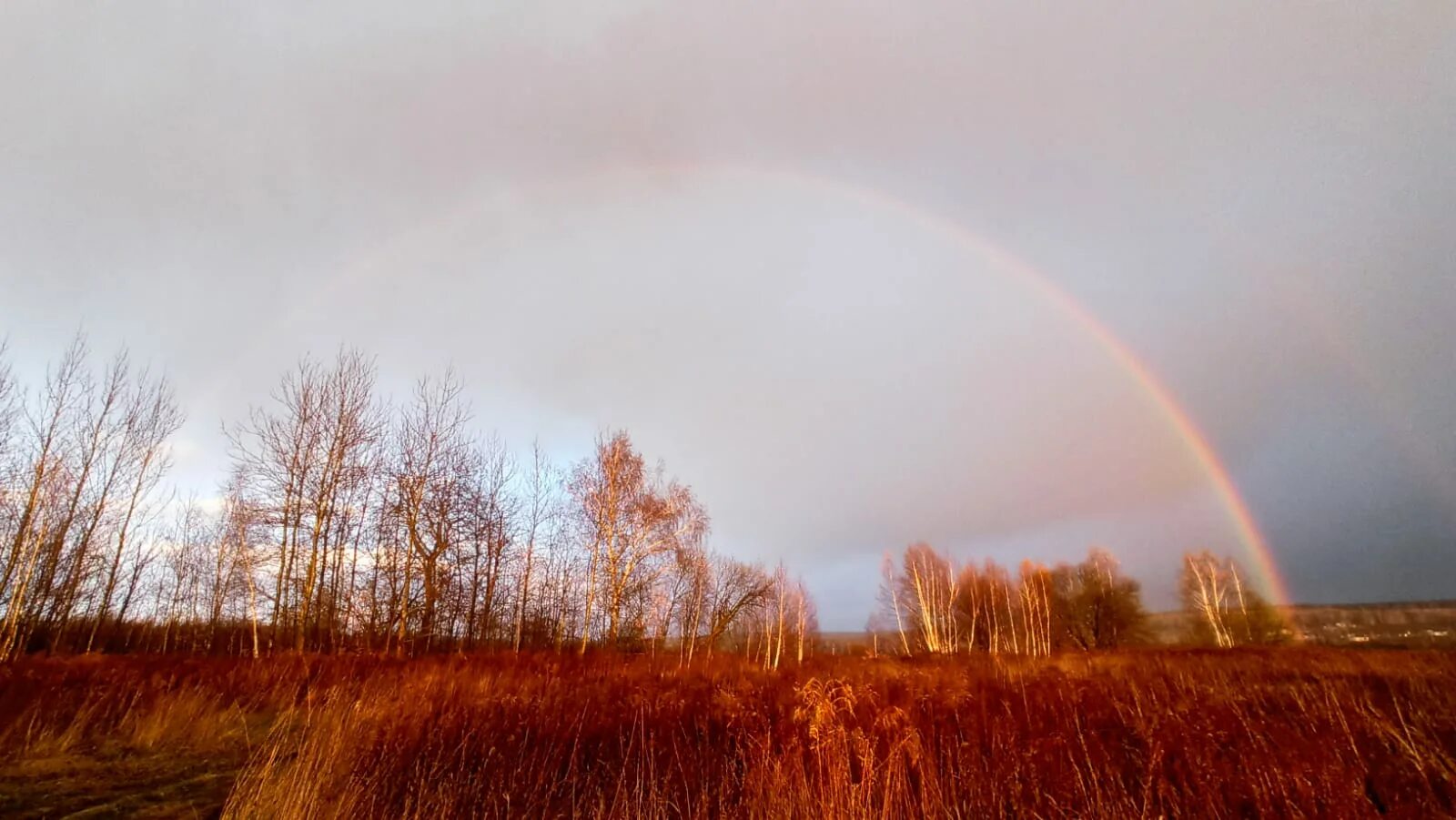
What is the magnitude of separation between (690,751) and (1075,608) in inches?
2510

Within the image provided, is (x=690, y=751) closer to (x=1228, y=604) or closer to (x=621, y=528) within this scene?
(x=621, y=528)

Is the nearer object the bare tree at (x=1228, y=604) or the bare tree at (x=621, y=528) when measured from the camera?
the bare tree at (x=621, y=528)

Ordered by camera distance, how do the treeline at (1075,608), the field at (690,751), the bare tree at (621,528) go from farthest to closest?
the treeline at (1075,608) → the bare tree at (621,528) → the field at (690,751)

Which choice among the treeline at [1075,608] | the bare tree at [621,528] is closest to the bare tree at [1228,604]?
the treeline at [1075,608]

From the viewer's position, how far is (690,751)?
21.8 ft

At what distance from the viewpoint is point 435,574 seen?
19.8m

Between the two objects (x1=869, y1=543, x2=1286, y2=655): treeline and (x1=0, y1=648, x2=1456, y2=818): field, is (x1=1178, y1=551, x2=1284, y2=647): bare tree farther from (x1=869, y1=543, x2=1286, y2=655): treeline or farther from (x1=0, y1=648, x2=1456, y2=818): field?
(x1=0, y1=648, x2=1456, y2=818): field

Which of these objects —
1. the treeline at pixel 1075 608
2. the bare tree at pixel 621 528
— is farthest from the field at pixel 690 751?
the treeline at pixel 1075 608

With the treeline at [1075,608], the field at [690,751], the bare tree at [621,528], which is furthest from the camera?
the treeline at [1075,608]

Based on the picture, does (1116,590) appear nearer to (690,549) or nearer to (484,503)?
(690,549)

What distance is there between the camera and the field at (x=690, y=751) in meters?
5.06

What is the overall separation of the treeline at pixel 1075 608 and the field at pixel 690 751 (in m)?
42.2

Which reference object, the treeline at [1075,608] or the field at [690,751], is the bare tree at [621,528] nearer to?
A: the field at [690,751]

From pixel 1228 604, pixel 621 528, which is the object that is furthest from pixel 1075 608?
pixel 621 528
